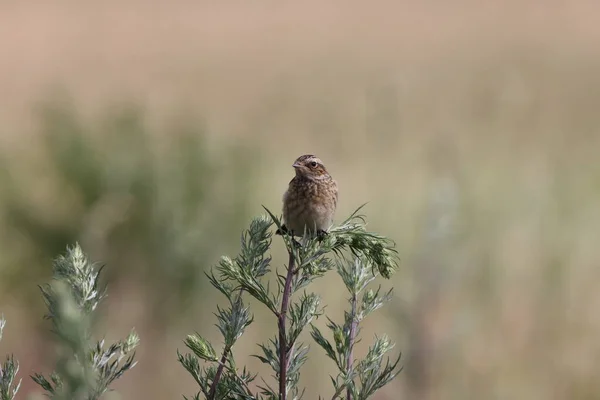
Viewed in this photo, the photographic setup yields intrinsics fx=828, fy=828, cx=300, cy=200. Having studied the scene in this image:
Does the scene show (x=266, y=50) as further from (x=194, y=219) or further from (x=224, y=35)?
(x=194, y=219)

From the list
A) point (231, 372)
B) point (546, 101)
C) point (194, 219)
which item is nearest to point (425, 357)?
point (231, 372)

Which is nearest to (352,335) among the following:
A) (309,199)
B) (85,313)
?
(85,313)

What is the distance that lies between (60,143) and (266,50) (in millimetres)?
12416

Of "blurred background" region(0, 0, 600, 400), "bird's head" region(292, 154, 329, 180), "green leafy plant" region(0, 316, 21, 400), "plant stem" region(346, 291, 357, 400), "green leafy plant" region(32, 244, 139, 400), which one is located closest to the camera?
"green leafy plant" region(32, 244, 139, 400)

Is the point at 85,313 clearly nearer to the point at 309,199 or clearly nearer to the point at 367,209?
the point at 309,199

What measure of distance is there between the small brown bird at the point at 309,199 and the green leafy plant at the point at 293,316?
0.80 meters

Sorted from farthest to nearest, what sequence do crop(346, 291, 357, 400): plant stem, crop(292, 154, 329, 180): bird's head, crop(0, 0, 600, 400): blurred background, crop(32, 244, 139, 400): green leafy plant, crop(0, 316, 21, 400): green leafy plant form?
1. crop(0, 0, 600, 400): blurred background
2. crop(292, 154, 329, 180): bird's head
3. crop(346, 291, 357, 400): plant stem
4. crop(0, 316, 21, 400): green leafy plant
5. crop(32, 244, 139, 400): green leafy plant

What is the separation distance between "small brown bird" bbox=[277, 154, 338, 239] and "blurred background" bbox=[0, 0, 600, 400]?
74cm

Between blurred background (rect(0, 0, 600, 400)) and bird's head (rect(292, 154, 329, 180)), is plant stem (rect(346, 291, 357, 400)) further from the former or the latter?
bird's head (rect(292, 154, 329, 180))

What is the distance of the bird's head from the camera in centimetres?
316

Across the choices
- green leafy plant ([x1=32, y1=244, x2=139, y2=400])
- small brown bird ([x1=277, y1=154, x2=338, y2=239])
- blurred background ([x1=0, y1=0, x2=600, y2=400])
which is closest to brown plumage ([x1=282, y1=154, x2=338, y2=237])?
small brown bird ([x1=277, y1=154, x2=338, y2=239])

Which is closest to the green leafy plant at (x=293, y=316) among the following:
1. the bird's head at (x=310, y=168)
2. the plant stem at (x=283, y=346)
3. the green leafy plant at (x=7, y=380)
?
the plant stem at (x=283, y=346)

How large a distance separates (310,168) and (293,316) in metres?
1.60

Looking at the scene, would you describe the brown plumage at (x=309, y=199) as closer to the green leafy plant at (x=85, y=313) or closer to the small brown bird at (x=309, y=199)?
the small brown bird at (x=309, y=199)
